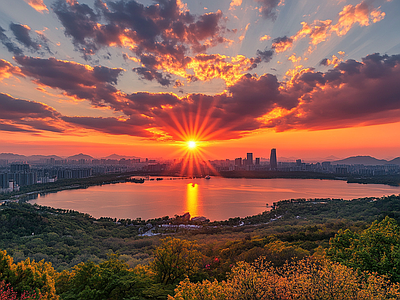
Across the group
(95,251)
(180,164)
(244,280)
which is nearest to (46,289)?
(244,280)

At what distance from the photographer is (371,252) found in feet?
19.4

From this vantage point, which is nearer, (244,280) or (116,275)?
(244,280)

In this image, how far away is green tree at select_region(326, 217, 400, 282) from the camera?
5379 mm

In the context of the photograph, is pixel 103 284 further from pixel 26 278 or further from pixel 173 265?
pixel 173 265

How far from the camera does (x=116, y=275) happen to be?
207 inches

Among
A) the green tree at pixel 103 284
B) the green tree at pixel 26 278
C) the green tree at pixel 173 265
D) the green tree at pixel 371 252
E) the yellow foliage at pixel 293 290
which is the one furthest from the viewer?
the green tree at pixel 173 265

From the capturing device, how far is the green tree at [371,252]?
5379 millimetres

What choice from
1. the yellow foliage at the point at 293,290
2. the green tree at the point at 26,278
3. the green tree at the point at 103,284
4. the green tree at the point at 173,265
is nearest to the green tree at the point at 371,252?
the yellow foliage at the point at 293,290

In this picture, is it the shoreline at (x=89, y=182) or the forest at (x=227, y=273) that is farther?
the shoreline at (x=89, y=182)

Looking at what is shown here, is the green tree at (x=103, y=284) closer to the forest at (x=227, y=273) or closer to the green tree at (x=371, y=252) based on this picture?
the forest at (x=227, y=273)

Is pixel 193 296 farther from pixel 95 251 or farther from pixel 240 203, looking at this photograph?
pixel 240 203

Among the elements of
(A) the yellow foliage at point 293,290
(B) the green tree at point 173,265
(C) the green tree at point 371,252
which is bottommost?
(B) the green tree at point 173,265

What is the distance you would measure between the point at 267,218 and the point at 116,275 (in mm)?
23142

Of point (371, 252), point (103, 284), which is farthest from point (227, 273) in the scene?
point (371, 252)
